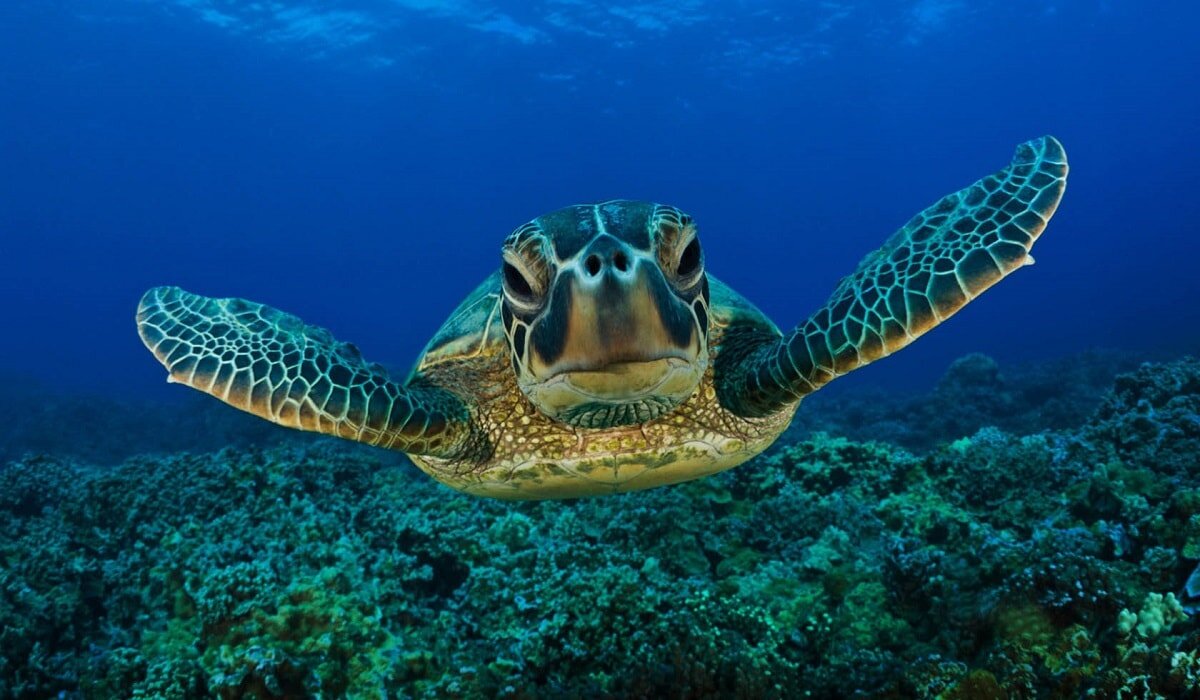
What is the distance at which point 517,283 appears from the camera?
8.13 ft

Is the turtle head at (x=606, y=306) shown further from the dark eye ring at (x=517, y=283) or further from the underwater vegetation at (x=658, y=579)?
the underwater vegetation at (x=658, y=579)

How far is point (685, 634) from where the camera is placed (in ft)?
9.22

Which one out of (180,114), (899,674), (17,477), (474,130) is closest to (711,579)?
(899,674)

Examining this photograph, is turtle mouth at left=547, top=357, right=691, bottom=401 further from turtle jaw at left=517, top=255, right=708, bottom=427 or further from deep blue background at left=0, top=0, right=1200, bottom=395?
deep blue background at left=0, top=0, right=1200, bottom=395

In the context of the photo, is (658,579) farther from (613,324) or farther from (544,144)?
(544,144)

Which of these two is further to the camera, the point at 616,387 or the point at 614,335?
the point at 616,387

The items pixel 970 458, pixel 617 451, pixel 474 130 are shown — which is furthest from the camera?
pixel 474 130

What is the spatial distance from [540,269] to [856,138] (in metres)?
84.5

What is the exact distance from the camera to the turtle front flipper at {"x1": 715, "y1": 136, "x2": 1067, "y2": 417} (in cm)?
284

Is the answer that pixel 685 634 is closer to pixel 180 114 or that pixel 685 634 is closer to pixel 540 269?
pixel 540 269

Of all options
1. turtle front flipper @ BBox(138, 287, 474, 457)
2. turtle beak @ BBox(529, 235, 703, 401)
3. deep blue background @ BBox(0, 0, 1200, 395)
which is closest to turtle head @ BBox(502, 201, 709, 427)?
turtle beak @ BBox(529, 235, 703, 401)

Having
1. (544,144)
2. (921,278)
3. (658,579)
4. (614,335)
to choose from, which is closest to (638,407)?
(614,335)

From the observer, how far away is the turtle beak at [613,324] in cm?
202

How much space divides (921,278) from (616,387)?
5.70 feet
